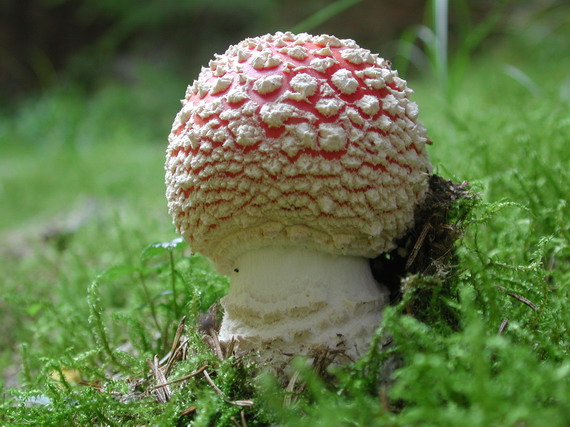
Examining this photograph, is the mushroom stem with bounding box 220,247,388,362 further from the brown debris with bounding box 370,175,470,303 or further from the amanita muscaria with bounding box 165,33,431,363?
the brown debris with bounding box 370,175,470,303

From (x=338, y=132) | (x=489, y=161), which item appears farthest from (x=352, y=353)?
(x=489, y=161)

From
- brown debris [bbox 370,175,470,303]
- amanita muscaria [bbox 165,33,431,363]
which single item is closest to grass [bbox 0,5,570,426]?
brown debris [bbox 370,175,470,303]

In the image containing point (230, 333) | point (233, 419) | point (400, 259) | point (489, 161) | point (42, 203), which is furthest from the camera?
point (42, 203)

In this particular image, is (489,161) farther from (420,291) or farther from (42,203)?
(42,203)

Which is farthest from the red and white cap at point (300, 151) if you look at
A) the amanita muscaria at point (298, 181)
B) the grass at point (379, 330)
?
the grass at point (379, 330)

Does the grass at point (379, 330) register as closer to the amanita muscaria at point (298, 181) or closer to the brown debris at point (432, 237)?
the brown debris at point (432, 237)

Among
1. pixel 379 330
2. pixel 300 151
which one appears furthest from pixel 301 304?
pixel 300 151

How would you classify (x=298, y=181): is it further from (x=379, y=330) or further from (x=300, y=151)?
(x=379, y=330)

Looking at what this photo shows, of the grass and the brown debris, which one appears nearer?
the grass
